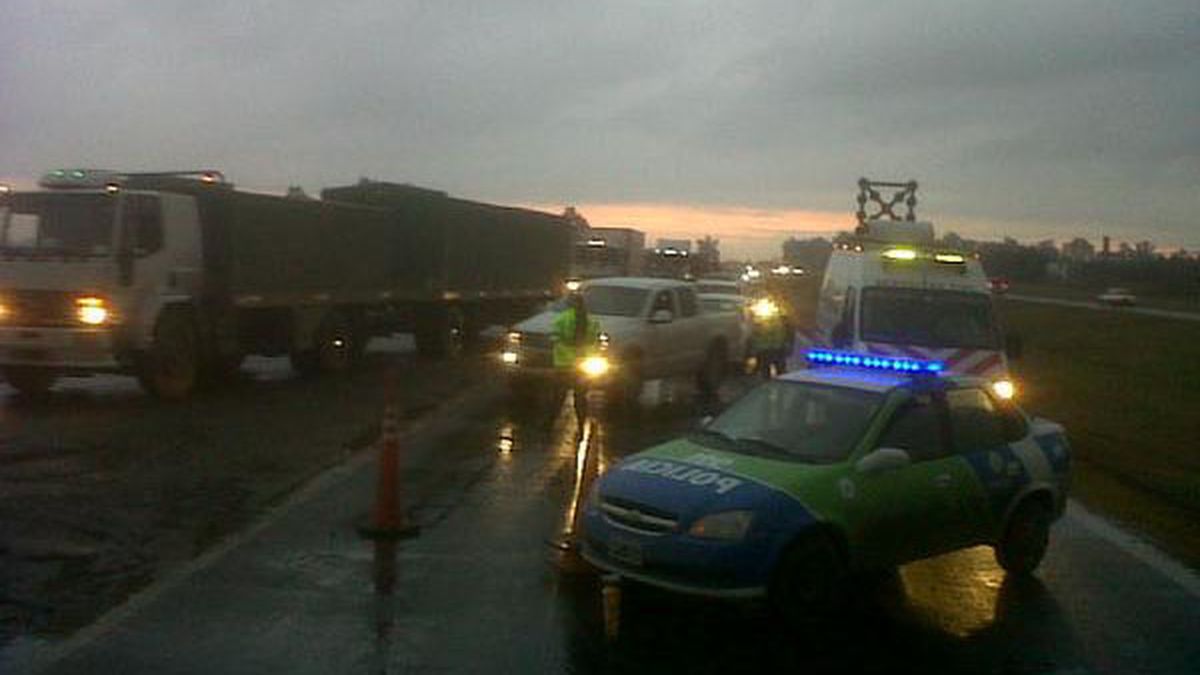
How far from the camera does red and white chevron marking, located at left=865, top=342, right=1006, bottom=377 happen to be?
703 inches

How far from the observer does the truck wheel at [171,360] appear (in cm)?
2050

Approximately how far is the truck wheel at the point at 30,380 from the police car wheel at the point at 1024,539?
14282 mm

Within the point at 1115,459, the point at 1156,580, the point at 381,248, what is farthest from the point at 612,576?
the point at 381,248

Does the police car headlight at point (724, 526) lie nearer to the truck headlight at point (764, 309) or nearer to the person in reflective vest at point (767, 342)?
the person in reflective vest at point (767, 342)

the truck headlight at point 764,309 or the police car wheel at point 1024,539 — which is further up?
the truck headlight at point 764,309

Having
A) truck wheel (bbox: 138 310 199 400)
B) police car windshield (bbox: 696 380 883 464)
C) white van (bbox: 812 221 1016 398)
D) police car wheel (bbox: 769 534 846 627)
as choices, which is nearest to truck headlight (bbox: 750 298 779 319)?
white van (bbox: 812 221 1016 398)

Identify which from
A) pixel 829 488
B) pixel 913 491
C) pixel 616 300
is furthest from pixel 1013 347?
pixel 829 488

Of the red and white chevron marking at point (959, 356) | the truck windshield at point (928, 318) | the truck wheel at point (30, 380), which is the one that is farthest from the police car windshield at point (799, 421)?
the truck wheel at point (30, 380)

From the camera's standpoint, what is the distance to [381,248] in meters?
29.1

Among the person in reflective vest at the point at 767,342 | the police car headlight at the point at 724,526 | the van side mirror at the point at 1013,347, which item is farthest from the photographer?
the person in reflective vest at the point at 767,342

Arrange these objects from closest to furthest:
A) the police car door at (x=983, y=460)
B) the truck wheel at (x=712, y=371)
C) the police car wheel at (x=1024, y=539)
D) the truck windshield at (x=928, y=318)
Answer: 1. the police car door at (x=983, y=460)
2. the police car wheel at (x=1024, y=539)
3. the truck windshield at (x=928, y=318)
4. the truck wheel at (x=712, y=371)

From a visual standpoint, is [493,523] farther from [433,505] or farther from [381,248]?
[381,248]

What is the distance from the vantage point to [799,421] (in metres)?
9.87

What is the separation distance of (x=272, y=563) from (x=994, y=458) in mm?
4776
